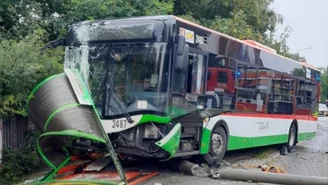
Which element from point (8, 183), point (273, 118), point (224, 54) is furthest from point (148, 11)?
point (8, 183)

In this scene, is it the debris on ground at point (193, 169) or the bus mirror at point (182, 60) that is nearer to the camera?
the bus mirror at point (182, 60)

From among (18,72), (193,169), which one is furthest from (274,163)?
(18,72)

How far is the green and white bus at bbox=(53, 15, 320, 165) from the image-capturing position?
8383mm

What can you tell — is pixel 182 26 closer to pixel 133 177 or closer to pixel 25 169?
pixel 133 177

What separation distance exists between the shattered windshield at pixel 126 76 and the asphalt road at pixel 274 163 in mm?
1553

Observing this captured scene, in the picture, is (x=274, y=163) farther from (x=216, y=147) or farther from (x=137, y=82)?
(x=137, y=82)

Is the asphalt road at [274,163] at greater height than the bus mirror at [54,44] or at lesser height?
lesser

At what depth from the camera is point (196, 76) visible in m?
9.21

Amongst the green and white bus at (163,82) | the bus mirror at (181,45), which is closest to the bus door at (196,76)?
the green and white bus at (163,82)

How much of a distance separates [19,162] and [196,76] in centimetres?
409

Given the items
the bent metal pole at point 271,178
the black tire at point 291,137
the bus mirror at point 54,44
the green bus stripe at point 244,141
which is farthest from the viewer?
the black tire at point 291,137

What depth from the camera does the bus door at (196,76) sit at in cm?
900

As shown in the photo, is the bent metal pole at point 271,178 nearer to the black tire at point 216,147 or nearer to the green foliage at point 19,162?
the black tire at point 216,147

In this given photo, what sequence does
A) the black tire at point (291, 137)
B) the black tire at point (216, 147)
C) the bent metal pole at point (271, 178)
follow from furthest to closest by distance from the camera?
1. the black tire at point (291, 137)
2. the black tire at point (216, 147)
3. the bent metal pole at point (271, 178)
